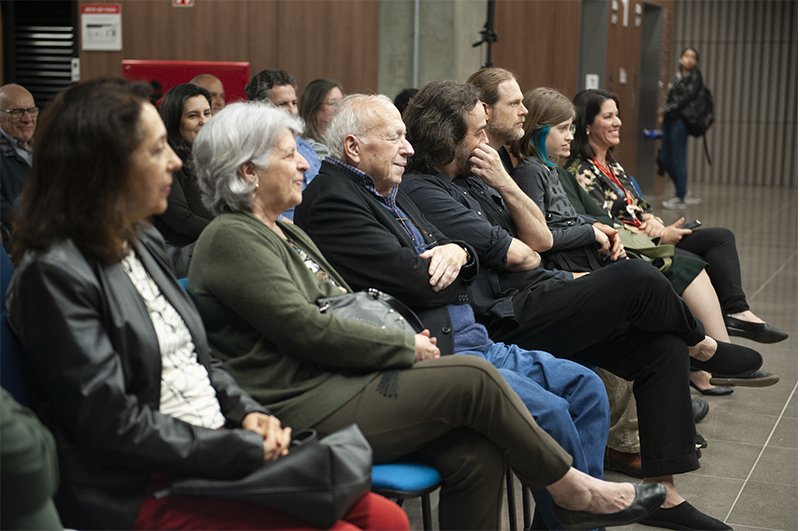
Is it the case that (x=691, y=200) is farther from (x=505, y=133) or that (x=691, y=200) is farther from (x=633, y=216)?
(x=505, y=133)

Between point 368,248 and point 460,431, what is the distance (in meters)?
0.62

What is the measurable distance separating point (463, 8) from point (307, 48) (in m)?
1.35

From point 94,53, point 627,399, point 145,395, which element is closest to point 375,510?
point 145,395

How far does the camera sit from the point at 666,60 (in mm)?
12961

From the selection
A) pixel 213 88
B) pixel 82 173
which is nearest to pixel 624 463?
pixel 82 173

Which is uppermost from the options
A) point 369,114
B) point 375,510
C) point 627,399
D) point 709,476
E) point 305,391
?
point 369,114

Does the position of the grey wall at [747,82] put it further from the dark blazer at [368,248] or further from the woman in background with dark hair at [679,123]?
→ the dark blazer at [368,248]

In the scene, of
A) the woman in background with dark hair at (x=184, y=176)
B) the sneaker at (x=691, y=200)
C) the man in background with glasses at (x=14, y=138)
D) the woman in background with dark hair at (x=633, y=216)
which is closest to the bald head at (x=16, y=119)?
the man in background with glasses at (x=14, y=138)

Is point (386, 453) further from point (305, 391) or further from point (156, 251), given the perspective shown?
point (156, 251)

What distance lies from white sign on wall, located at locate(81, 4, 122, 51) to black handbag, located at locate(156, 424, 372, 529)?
638 cm

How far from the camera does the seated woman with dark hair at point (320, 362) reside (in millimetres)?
1759

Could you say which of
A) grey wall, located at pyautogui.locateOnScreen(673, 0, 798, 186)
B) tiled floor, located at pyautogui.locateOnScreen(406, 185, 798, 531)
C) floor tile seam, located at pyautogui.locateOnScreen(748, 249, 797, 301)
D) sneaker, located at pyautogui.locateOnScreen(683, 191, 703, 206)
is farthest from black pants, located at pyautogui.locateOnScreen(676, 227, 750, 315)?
grey wall, located at pyautogui.locateOnScreen(673, 0, 798, 186)

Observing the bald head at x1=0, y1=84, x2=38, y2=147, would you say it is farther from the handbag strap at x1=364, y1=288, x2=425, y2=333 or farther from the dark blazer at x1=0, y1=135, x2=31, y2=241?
the handbag strap at x1=364, y1=288, x2=425, y2=333

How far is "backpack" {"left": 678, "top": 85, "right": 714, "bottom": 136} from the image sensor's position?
37.0 feet
